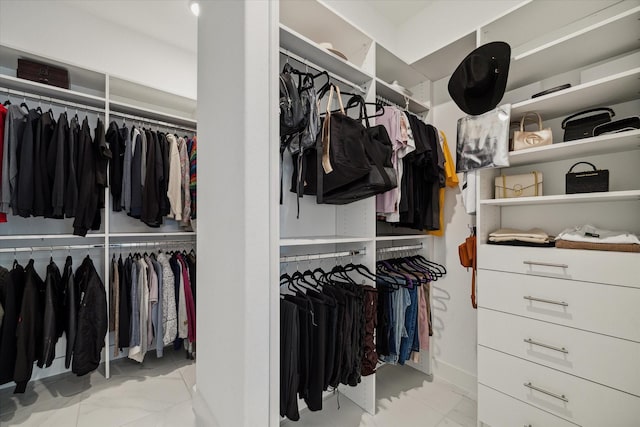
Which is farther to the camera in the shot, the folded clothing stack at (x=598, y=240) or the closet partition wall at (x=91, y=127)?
the closet partition wall at (x=91, y=127)

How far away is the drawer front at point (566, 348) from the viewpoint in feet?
3.52

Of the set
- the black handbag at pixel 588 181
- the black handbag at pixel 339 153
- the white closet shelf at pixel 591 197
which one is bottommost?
the white closet shelf at pixel 591 197

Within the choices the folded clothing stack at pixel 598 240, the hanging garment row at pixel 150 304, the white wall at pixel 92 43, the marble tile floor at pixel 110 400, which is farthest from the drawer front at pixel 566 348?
the white wall at pixel 92 43

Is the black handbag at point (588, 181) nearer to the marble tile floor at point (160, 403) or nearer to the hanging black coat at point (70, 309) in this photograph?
the marble tile floor at point (160, 403)

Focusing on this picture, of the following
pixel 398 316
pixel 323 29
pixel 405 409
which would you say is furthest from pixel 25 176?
pixel 405 409

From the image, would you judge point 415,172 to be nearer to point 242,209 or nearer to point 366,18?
point 366,18

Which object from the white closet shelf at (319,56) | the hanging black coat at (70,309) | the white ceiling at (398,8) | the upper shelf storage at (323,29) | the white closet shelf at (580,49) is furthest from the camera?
the white ceiling at (398,8)

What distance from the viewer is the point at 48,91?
1880 mm

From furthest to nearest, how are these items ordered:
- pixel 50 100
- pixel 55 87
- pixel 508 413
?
pixel 50 100, pixel 55 87, pixel 508 413

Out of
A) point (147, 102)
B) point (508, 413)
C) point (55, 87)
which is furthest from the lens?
point (147, 102)

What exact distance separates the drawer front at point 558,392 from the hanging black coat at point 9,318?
9.19 feet

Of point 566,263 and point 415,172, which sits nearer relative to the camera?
point 566,263

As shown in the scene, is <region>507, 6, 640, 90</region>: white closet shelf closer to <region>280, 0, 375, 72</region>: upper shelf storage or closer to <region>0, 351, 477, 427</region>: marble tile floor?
<region>280, 0, 375, 72</region>: upper shelf storage

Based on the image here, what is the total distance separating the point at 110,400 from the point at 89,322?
530mm
